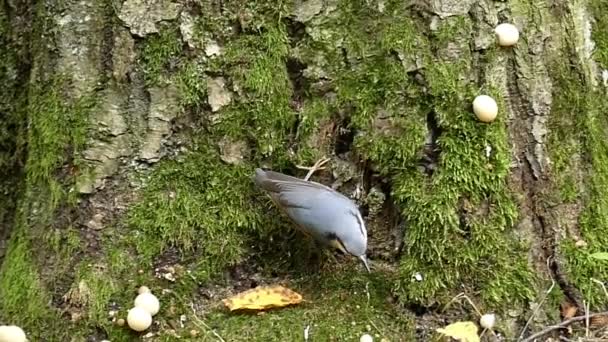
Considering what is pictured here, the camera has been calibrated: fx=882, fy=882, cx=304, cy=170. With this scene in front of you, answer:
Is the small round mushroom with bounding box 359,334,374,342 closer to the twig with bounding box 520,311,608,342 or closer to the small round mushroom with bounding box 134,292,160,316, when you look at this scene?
the twig with bounding box 520,311,608,342

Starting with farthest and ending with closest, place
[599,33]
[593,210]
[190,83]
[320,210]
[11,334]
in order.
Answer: [599,33]
[593,210]
[190,83]
[320,210]
[11,334]

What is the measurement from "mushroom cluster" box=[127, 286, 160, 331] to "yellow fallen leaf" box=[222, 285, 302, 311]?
0.77 feet

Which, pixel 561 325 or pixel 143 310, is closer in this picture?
pixel 143 310

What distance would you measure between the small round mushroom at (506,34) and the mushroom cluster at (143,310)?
1.43 meters

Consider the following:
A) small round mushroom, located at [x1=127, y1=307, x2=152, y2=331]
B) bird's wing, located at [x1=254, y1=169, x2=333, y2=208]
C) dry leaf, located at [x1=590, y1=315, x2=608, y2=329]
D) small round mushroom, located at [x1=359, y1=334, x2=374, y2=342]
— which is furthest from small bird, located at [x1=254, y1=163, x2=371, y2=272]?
dry leaf, located at [x1=590, y1=315, x2=608, y2=329]

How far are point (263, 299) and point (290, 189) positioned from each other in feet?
1.20

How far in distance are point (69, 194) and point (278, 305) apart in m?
0.78

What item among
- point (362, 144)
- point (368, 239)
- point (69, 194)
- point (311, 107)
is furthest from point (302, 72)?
point (69, 194)

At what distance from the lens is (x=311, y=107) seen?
2.97 meters

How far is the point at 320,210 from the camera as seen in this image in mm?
2783

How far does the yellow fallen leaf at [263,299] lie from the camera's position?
2.83m

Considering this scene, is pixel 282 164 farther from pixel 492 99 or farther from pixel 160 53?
pixel 492 99

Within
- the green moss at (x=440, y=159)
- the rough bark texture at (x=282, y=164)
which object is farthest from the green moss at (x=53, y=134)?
the green moss at (x=440, y=159)

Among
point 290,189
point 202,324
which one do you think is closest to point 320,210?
point 290,189
